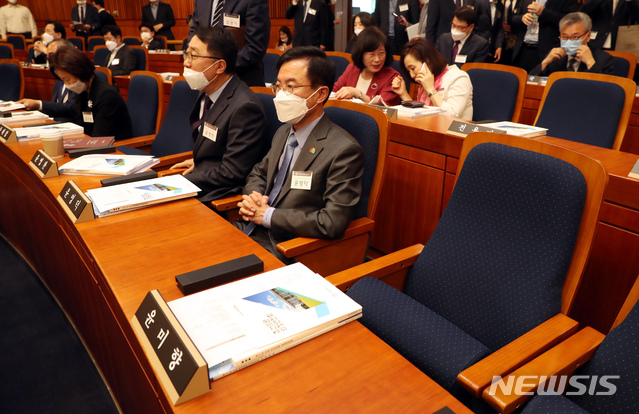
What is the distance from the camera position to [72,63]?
2.91 m

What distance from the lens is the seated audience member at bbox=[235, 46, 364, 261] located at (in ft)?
4.99

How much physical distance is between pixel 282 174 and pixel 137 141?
4.82ft

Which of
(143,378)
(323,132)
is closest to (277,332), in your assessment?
(143,378)

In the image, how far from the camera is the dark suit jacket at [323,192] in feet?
4.93

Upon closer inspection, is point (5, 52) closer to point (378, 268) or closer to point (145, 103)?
point (145, 103)

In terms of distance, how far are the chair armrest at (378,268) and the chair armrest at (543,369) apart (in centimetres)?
47

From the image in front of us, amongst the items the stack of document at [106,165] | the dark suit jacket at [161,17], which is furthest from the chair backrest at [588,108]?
the dark suit jacket at [161,17]

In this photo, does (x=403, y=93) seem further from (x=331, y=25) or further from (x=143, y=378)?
(x=331, y=25)

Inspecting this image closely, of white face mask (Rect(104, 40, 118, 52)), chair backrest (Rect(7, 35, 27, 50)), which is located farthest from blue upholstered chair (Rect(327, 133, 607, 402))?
chair backrest (Rect(7, 35, 27, 50))

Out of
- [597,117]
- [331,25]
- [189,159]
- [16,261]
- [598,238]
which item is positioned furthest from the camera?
[331,25]

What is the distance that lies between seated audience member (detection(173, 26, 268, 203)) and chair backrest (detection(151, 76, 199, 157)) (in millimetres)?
420

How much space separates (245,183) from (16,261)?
61.7 inches

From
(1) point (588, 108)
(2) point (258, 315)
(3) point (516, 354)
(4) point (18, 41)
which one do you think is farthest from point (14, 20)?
(3) point (516, 354)

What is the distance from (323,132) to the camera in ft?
5.35
